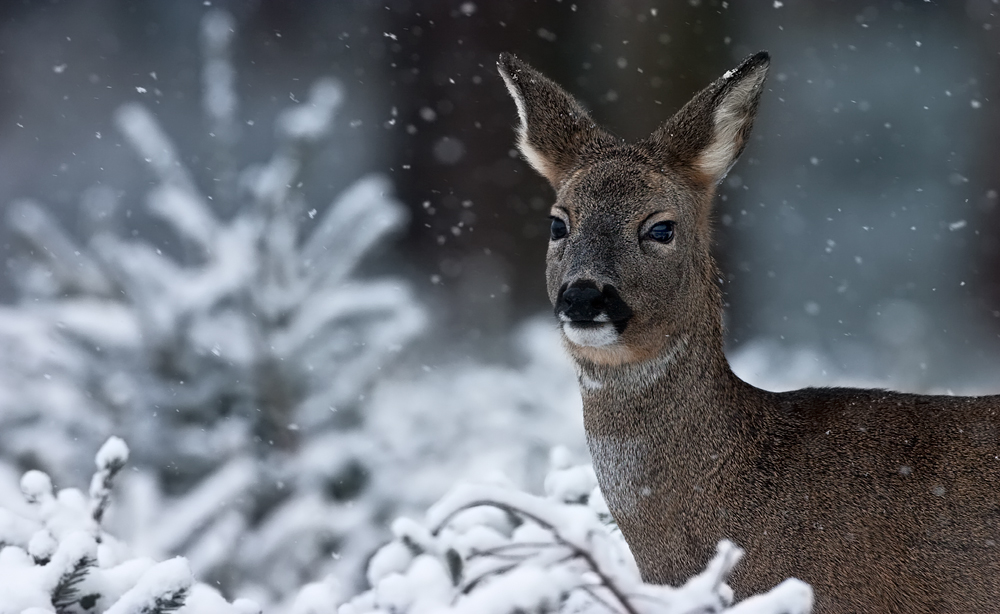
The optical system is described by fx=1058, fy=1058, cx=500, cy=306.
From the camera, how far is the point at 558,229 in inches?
118

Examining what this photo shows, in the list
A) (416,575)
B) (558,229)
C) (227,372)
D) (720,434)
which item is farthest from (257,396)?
(416,575)

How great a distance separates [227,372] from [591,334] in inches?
91.8

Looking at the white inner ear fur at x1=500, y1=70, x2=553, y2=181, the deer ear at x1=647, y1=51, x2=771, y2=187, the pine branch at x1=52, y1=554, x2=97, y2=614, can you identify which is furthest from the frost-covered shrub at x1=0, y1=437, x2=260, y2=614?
the deer ear at x1=647, y1=51, x2=771, y2=187

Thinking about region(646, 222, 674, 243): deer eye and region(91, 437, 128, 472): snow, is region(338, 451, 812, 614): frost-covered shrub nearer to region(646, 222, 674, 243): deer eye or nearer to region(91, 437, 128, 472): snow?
region(91, 437, 128, 472): snow

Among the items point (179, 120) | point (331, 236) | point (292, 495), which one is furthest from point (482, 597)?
point (179, 120)

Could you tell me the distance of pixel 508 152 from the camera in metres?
8.05

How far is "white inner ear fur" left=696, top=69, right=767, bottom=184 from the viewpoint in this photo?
301cm

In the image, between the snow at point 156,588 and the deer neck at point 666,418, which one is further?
the deer neck at point 666,418

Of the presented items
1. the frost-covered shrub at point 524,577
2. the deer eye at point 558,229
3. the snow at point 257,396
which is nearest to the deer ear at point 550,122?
the deer eye at point 558,229

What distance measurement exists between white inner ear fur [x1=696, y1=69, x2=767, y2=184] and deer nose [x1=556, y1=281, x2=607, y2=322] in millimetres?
702

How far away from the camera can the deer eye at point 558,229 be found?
2988 mm

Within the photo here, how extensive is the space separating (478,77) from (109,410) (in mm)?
4916

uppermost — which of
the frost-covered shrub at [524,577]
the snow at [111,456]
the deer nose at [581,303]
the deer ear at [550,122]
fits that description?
the deer ear at [550,122]

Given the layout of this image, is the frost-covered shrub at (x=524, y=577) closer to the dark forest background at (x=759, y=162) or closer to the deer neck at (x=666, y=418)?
the deer neck at (x=666, y=418)
